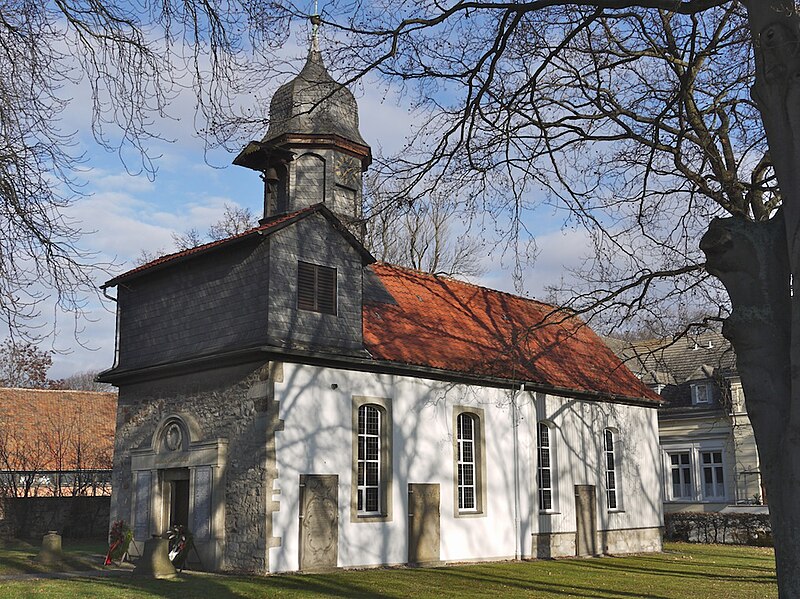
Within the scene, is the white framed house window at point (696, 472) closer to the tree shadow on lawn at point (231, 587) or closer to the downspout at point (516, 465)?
the downspout at point (516, 465)

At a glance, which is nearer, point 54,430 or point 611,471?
→ point 611,471

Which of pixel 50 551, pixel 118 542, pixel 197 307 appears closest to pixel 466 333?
pixel 197 307

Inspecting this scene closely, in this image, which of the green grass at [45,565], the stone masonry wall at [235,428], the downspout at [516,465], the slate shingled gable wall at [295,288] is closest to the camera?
the stone masonry wall at [235,428]

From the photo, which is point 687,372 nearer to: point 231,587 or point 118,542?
point 118,542

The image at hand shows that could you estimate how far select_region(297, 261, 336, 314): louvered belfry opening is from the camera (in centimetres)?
1812

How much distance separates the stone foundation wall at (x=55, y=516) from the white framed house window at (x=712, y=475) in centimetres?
2271

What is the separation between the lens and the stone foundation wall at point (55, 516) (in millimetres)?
26766

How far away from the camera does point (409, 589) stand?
47.6 ft

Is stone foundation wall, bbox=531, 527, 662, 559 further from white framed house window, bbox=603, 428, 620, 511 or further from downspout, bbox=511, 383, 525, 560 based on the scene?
white framed house window, bbox=603, 428, 620, 511

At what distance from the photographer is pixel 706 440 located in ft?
113

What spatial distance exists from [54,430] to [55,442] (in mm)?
617

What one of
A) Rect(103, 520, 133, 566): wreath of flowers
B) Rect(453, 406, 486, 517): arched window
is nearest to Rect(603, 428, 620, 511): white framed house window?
Rect(453, 406, 486, 517): arched window

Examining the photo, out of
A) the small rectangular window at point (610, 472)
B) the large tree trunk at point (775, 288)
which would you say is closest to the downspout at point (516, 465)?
the small rectangular window at point (610, 472)

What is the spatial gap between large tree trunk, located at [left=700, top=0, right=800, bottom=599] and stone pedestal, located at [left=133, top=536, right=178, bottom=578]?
12370 mm
